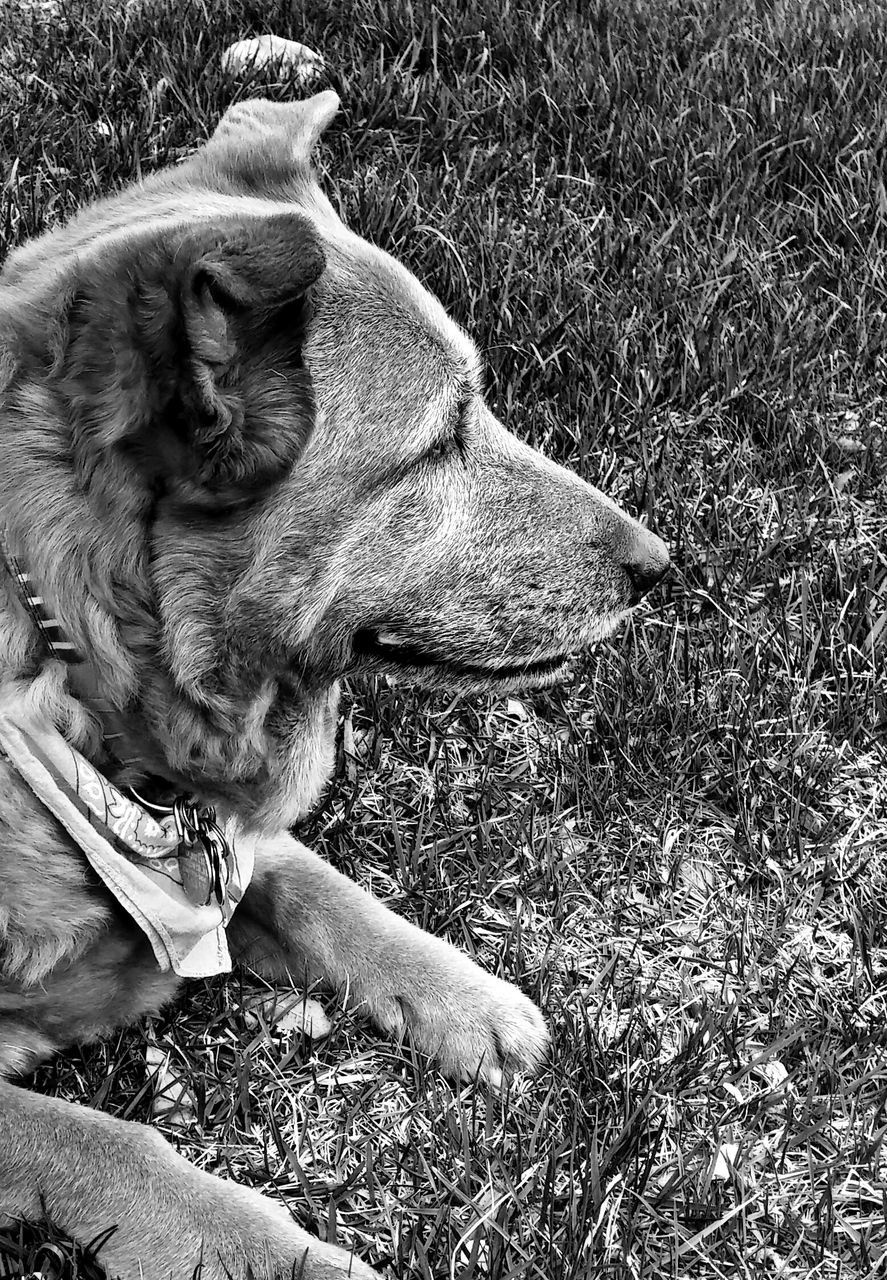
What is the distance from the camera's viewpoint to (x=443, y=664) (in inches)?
107

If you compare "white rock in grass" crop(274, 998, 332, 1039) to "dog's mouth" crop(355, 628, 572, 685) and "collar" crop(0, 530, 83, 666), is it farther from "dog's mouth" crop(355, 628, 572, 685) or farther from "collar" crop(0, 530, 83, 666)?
"collar" crop(0, 530, 83, 666)

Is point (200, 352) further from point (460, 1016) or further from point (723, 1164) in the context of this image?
point (723, 1164)

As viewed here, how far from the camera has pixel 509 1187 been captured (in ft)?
7.88

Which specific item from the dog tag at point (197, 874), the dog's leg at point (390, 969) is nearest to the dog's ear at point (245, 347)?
the dog tag at point (197, 874)

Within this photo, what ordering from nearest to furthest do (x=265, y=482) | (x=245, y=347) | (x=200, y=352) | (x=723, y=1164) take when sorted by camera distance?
(x=200, y=352), (x=245, y=347), (x=265, y=482), (x=723, y=1164)

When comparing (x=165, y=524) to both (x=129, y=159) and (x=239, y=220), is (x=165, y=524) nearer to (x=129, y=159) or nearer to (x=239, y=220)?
(x=239, y=220)

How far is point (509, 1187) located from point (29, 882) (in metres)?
1.11

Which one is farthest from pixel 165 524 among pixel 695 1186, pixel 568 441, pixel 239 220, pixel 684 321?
pixel 684 321

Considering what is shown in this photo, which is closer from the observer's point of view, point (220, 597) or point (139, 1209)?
point (139, 1209)

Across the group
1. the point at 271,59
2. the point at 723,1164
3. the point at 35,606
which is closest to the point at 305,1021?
the point at 723,1164

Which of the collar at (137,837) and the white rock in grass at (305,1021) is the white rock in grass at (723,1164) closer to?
the white rock in grass at (305,1021)

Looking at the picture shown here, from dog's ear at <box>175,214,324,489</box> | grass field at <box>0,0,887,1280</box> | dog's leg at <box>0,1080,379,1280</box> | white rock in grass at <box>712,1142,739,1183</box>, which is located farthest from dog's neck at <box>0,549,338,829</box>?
A: white rock in grass at <box>712,1142,739,1183</box>

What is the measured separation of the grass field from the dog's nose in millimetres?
640

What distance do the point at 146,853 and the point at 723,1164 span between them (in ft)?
4.48
